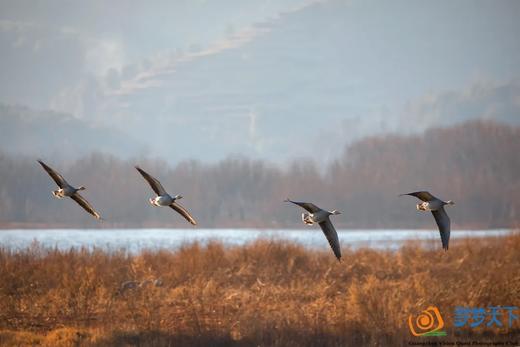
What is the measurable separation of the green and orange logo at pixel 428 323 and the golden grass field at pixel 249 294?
8.2 inches

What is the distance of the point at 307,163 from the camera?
66.8m

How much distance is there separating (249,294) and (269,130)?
120 metres

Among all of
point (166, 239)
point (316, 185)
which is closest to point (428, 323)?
point (166, 239)

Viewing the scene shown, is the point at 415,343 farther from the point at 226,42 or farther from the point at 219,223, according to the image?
the point at 226,42

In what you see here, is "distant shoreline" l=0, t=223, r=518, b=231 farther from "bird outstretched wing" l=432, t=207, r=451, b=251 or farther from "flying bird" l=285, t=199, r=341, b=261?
"bird outstretched wing" l=432, t=207, r=451, b=251

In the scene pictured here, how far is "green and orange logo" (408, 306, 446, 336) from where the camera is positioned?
17625 mm

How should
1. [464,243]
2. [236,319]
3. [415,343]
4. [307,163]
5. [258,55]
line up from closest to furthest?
[415,343] → [236,319] → [464,243] → [307,163] → [258,55]

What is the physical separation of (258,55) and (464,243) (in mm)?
156348

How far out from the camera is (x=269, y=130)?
5561 inches

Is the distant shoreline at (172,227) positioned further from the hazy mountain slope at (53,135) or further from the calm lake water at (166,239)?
the hazy mountain slope at (53,135)

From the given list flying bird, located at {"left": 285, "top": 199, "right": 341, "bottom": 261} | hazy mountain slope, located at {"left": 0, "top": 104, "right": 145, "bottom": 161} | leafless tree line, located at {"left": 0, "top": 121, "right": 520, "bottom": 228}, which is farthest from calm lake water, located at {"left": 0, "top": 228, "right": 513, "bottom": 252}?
hazy mountain slope, located at {"left": 0, "top": 104, "right": 145, "bottom": 161}

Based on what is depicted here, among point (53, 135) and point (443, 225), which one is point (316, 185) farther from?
point (443, 225)

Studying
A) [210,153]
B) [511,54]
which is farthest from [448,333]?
[511,54]

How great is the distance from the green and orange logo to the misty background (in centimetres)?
3206
